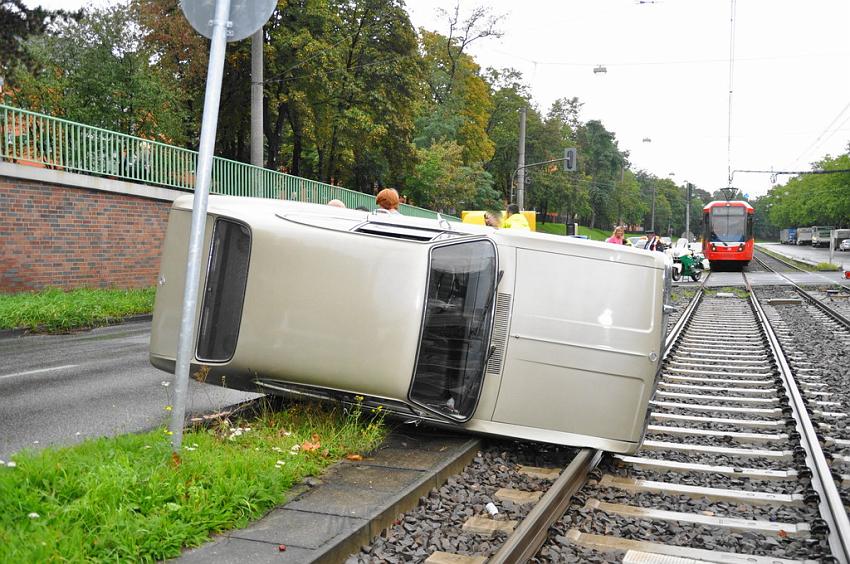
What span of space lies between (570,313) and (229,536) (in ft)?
9.75

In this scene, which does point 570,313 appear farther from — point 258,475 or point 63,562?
point 63,562

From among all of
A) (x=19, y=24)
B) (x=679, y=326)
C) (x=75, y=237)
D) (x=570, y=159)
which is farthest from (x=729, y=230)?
(x=19, y=24)

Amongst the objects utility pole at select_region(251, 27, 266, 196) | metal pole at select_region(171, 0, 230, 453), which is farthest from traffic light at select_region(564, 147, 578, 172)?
metal pole at select_region(171, 0, 230, 453)

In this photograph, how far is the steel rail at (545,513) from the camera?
382cm

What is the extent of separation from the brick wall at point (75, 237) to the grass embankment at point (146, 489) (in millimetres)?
11304

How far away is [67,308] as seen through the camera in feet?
44.1

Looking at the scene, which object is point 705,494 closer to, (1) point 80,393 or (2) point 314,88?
(1) point 80,393

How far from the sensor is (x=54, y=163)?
16.1 m

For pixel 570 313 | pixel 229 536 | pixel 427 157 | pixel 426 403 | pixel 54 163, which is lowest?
pixel 229 536

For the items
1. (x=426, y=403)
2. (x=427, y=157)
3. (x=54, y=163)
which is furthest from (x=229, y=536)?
(x=427, y=157)

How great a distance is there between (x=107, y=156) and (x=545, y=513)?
1577 centimetres

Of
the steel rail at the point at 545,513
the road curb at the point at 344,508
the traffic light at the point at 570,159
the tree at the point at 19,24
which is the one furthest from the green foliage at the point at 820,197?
the road curb at the point at 344,508

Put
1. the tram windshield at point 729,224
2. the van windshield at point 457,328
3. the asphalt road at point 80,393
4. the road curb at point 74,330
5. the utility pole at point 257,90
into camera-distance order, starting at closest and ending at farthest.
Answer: the van windshield at point 457,328, the asphalt road at point 80,393, the road curb at point 74,330, the utility pole at point 257,90, the tram windshield at point 729,224

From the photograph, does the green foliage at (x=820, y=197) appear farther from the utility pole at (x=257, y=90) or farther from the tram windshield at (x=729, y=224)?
the utility pole at (x=257, y=90)
